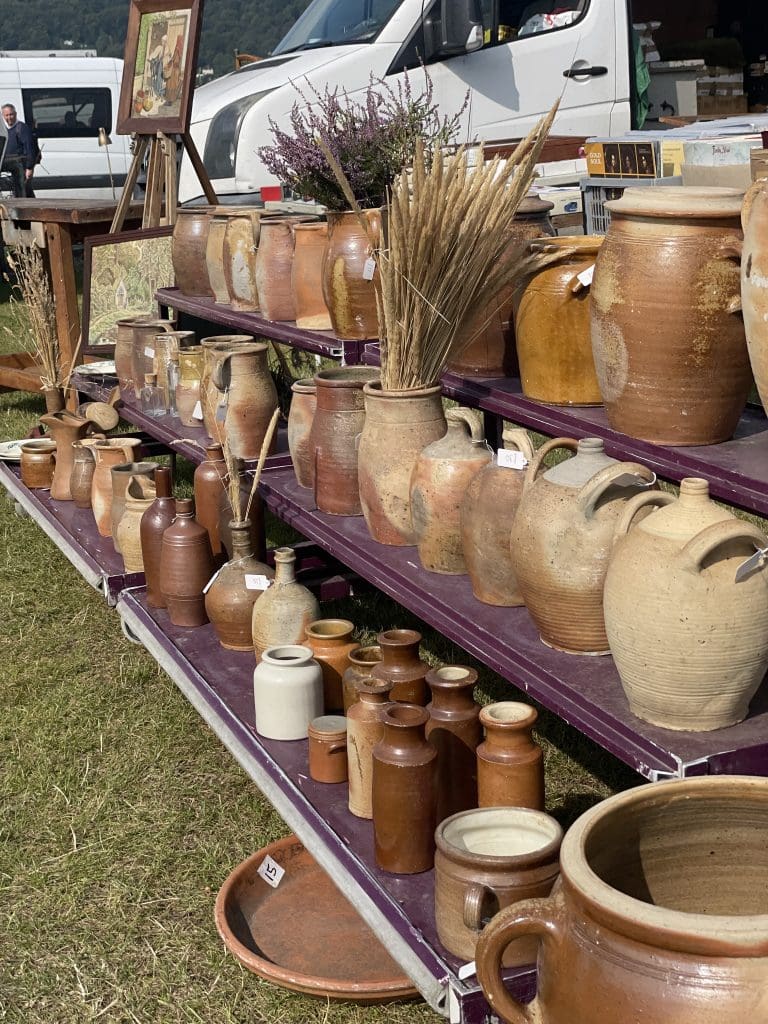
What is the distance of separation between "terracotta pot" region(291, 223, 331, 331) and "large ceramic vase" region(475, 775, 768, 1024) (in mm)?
2496

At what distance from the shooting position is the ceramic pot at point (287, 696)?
273 centimetres

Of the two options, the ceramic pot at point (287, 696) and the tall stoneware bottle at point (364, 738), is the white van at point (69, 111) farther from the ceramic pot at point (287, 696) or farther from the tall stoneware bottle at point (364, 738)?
the tall stoneware bottle at point (364, 738)

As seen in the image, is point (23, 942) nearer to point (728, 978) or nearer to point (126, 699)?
point (126, 699)

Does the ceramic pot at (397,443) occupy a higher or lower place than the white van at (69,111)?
lower

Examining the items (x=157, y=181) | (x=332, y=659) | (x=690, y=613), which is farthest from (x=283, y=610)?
(x=157, y=181)

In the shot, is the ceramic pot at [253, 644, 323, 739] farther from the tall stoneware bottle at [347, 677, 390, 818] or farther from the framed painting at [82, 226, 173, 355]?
the framed painting at [82, 226, 173, 355]

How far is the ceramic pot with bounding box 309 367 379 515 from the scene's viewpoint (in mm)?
3092

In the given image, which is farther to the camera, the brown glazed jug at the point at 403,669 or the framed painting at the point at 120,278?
the framed painting at the point at 120,278

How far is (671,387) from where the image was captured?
2.29 meters

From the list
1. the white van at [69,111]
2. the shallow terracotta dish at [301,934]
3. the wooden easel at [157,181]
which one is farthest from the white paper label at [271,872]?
the white van at [69,111]

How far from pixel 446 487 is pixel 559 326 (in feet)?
1.36

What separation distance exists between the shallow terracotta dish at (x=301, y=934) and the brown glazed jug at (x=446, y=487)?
68 centimetres

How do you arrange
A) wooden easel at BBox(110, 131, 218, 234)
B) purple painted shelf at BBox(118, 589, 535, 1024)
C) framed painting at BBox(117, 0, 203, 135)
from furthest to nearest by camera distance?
wooden easel at BBox(110, 131, 218, 234), framed painting at BBox(117, 0, 203, 135), purple painted shelf at BBox(118, 589, 535, 1024)

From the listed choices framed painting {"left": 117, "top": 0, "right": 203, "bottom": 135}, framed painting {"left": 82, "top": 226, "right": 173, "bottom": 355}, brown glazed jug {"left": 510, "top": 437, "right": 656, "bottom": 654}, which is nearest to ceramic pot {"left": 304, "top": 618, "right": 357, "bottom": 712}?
brown glazed jug {"left": 510, "top": 437, "right": 656, "bottom": 654}
